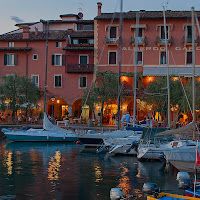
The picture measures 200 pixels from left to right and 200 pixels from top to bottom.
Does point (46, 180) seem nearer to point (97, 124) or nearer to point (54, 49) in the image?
point (97, 124)

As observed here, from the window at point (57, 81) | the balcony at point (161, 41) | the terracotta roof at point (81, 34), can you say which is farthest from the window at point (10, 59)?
the balcony at point (161, 41)

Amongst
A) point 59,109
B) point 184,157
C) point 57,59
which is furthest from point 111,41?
point 184,157

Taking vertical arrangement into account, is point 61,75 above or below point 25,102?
above

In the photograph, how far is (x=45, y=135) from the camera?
35188 mm

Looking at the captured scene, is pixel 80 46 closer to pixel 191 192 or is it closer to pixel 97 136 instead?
pixel 97 136

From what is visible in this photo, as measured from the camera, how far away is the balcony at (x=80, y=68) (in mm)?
45000

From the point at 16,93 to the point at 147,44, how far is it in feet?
51.8

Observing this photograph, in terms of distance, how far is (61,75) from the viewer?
46406 mm

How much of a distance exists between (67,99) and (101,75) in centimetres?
524

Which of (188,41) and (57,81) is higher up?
(188,41)

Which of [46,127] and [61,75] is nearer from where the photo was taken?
[46,127]

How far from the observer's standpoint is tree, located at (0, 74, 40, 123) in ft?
136

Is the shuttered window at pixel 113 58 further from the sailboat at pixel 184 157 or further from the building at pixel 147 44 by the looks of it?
the sailboat at pixel 184 157

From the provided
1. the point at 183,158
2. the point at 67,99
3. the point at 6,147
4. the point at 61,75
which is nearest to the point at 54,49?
the point at 61,75
